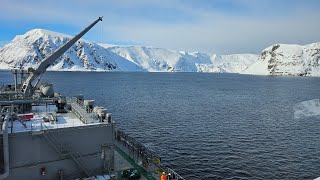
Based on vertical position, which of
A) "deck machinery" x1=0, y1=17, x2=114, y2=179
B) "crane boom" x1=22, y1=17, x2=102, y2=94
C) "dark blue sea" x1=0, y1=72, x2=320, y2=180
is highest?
"crane boom" x1=22, y1=17, x2=102, y2=94

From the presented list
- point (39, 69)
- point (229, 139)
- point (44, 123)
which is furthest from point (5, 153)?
point (229, 139)

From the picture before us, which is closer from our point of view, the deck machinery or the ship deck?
the deck machinery

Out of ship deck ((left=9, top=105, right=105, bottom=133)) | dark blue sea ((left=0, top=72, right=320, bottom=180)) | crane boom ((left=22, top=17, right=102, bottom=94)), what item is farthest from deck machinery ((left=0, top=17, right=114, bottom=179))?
dark blue sea ((left=0, top=72, right=320, bottom=180))

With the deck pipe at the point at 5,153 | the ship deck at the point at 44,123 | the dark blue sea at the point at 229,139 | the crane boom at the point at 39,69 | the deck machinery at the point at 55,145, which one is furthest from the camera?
the dark blue sea at the point at 229,139

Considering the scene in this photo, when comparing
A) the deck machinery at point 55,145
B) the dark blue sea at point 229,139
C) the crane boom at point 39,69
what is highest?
the crane boom at point 39,69

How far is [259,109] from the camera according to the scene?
124750mm

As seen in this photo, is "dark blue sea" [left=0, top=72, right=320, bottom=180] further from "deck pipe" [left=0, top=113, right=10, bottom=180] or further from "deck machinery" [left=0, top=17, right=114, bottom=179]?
"deck pipe" [left=0, top=113, right=10, bottom=180]

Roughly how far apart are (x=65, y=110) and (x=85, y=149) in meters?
13.4

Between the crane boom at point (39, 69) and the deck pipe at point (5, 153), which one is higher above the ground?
the crane boom at point (39, 69)

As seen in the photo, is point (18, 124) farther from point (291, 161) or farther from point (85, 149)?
point (291, 161)

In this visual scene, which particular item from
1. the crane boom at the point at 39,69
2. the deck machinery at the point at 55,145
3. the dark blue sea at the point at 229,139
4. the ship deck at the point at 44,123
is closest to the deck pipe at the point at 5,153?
the deck machinery at the point at 55,145

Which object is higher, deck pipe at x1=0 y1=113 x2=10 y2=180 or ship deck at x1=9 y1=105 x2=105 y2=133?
ship deck at x1=9 y1=105 x2=105 y2=133

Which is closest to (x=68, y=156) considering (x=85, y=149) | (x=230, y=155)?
(x=85, y=149)

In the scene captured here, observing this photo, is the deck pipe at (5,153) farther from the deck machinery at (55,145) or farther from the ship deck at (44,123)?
the ship deck at (44,123)
